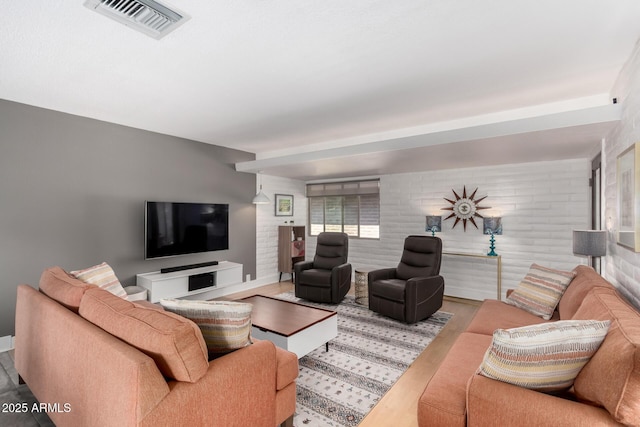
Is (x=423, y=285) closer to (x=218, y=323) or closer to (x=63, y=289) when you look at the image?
(x=218, y=323)

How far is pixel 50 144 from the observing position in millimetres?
3412

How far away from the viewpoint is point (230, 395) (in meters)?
1.46

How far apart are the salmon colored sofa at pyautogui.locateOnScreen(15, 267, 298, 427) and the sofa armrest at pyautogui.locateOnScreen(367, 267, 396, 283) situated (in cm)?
233

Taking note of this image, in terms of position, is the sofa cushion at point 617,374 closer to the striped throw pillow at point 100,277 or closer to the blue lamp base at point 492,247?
the striped throw pillow at point 100,277

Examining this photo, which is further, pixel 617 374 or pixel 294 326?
pixel 294 326

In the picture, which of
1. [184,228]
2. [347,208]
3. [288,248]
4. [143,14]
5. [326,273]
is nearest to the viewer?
[143,14]

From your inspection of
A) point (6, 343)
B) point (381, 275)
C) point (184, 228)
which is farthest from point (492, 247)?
point (6, 343)

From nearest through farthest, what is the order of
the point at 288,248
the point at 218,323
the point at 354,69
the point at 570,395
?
the point at 570,395 < the point at 218,323 < the point at 354,69 < the point at 288,248

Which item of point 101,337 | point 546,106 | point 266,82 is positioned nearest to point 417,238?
point 546,106

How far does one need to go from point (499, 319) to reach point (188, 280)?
11.9 feet

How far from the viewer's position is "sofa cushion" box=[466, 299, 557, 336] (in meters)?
2.40

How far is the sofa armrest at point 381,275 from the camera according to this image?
4090 mm

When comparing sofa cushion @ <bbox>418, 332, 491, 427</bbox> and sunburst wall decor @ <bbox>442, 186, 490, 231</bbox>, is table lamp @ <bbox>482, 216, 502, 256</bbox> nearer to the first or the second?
sunburst wall decor @ <bbox>442, 186, 490, 231</bbox>

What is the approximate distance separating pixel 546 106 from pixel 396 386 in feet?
10.4
